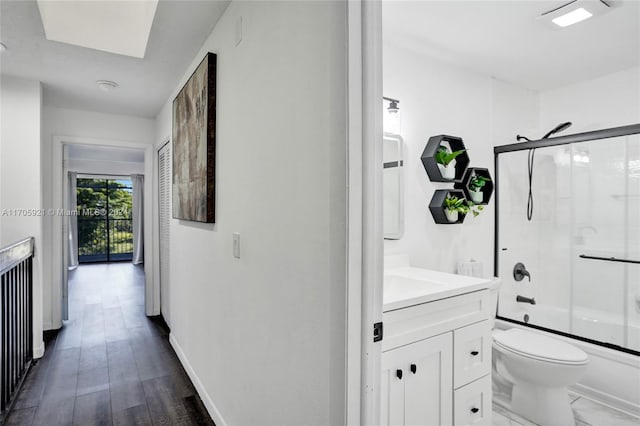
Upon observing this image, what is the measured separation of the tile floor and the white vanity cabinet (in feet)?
1.47

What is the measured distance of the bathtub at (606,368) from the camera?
228 centimetres

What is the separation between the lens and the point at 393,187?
7.84 feet

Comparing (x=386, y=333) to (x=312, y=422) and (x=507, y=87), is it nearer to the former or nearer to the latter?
(x=312, y=422)

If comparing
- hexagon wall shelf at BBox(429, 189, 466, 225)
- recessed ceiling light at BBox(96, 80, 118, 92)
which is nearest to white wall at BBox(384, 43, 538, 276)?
hexagon wall shelf at BBox(429, 189, 466, 225)

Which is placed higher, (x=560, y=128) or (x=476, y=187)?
(x=560, y=128)

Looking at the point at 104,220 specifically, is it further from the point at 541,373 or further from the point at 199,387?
the point at 541,373

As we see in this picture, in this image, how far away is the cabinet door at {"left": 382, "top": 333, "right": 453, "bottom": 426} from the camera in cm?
144

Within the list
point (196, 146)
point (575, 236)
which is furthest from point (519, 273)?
point (196, 146)

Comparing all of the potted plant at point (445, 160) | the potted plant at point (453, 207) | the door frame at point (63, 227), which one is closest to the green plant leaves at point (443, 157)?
the potted plant at point (445, 160)

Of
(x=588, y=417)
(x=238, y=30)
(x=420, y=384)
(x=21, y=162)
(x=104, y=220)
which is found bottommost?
(x=588, y=417)

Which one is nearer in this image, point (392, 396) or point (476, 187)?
point (392, 396)

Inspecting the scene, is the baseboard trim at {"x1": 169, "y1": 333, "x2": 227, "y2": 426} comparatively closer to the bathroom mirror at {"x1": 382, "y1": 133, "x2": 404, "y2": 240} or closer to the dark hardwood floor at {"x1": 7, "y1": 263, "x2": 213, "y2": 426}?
the dark hardwood floor at {"x1": 7, "y1": 263, "x2": 213, "y2": 426}

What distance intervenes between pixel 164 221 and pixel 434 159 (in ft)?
9.19

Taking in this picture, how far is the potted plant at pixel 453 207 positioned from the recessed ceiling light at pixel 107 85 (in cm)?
276
